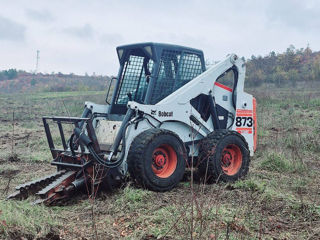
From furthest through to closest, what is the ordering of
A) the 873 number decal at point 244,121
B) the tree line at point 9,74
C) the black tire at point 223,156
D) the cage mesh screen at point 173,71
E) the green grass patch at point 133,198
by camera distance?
the tree line at point 9,74
the 873 number decal at point 244,121
the cage mesh screen at point 173,71
the black tire at point 223,156
the green grass patch at point 133,198

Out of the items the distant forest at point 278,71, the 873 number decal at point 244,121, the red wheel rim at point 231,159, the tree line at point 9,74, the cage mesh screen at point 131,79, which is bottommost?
the red wheel rim at point 231,159

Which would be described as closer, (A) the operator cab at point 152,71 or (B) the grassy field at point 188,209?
(B) the grassy field at point 188,209

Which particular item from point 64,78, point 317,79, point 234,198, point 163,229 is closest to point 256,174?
point 234,198

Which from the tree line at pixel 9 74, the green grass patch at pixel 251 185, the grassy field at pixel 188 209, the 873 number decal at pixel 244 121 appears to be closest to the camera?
the grassy field at pixel 188 209

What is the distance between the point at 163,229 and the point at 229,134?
9.81 ft

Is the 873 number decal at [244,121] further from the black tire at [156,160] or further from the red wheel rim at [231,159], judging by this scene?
the black tire at [156,160]

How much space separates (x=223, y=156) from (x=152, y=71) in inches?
72.6

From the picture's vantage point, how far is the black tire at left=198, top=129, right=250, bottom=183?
6316 mm

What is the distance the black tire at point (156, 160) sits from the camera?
5.49 metres

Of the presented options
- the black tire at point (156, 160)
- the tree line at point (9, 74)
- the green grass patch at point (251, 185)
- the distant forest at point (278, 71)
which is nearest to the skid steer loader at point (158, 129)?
the black tire at point (156, 160)

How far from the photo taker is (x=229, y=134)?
21.7 feet

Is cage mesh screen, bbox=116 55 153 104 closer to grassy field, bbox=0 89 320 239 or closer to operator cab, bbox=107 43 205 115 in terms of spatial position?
operator cab, bbox=107 43 205 115

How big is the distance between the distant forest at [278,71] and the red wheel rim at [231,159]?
17.3 metres

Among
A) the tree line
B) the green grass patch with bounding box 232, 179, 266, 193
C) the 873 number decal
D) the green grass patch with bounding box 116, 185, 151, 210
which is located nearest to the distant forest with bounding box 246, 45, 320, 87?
the 873 number decal
